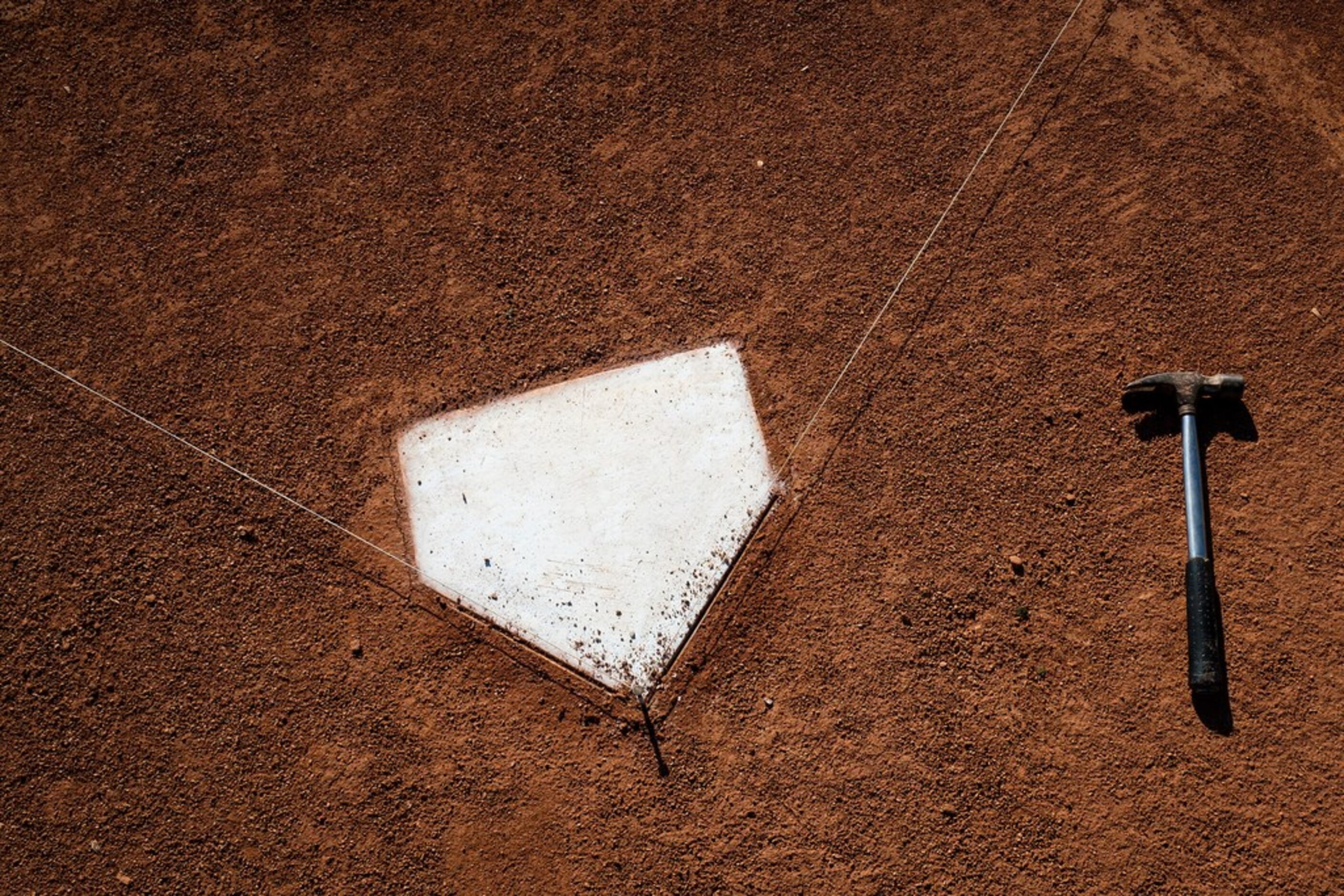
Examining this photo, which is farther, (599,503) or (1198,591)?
(599,503)

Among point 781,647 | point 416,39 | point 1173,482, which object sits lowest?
point 781,647

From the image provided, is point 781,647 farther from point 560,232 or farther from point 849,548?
point 560,232

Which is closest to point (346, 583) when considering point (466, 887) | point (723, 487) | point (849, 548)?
point (466, 887)

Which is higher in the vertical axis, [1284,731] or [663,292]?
[663,292]

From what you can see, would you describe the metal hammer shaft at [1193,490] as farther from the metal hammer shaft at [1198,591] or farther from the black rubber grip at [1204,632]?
the black rubber grip at [1204,632]

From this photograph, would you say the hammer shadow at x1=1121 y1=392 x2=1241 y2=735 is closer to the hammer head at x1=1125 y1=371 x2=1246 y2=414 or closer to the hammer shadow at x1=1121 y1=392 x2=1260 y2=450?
the hammer shadow at x1=1121 y1=392 x2=1260 y2=450

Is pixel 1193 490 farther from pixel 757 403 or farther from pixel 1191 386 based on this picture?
pixel 757 403

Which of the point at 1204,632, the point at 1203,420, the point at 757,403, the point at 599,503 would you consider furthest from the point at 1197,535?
the point at 599,503
